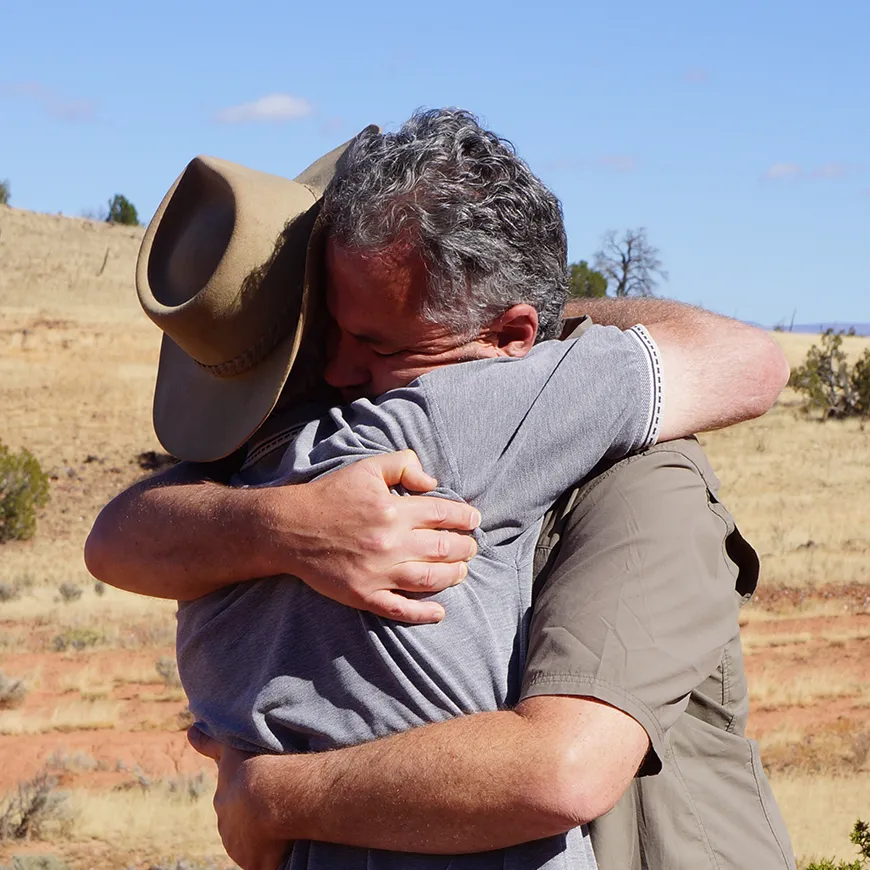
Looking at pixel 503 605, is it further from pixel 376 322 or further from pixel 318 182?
pixel 318 182

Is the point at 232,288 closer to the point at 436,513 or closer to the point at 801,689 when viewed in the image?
the point at 436,513

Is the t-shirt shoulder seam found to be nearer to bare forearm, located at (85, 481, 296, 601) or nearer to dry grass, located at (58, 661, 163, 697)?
bare forearm, located at (85, 481, 296, 601)

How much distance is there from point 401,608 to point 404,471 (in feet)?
0.73

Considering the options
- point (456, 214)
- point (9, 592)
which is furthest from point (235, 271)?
point (9, 592)

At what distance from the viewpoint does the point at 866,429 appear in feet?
93.3

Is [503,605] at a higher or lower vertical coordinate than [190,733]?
higher

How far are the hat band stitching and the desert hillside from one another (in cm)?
479

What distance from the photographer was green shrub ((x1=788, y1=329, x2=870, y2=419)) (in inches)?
1188

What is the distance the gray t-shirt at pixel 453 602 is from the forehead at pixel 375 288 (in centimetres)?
16

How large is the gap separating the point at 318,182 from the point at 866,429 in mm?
27995

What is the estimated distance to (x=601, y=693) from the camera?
179cm

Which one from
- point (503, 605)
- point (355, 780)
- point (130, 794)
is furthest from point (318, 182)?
point (130, 794)

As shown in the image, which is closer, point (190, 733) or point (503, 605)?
point (503, 605)

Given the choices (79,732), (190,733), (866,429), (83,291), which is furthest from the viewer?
(83,291)
